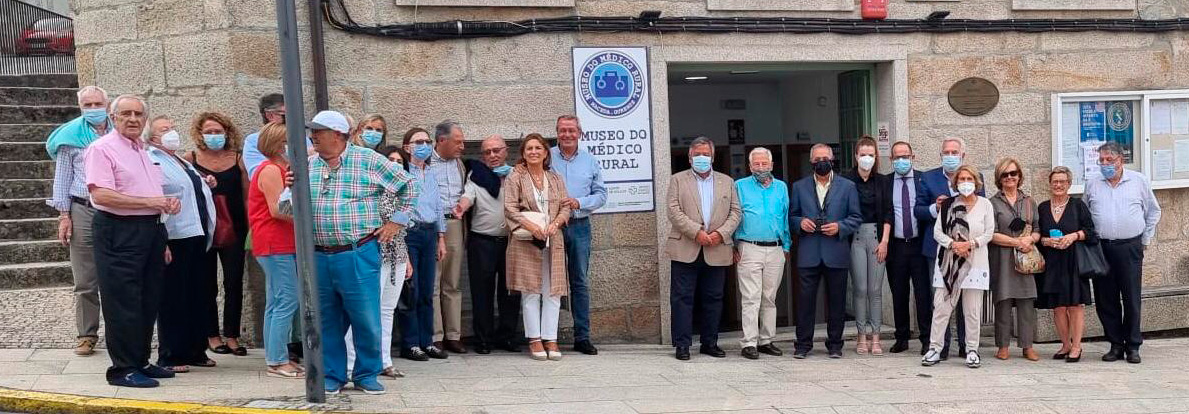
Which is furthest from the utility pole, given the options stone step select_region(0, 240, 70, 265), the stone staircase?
stone step select_region(0, 240, 70, 265)

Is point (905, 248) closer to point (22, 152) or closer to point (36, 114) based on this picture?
point (22, 152)

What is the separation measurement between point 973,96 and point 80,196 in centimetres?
685

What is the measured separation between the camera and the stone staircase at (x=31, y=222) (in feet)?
26.8

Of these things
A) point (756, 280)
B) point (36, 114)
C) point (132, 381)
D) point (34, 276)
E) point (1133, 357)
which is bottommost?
point (1133, 357)

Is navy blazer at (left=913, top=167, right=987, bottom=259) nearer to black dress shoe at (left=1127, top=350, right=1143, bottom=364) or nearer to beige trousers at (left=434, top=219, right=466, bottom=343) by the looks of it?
black dress shoe at (left=1127, top=350, right=1143, bottom=364)

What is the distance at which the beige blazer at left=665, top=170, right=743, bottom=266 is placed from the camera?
841 centimetres

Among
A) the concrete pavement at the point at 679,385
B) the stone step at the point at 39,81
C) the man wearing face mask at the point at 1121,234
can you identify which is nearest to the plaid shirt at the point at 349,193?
the concrete pavement at the point at 679,385

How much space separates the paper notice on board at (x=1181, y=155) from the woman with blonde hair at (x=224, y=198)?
776cm

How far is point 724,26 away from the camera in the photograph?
915cm

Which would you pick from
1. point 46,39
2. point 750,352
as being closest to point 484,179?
point 750,352

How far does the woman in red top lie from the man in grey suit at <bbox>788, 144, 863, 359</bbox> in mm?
3734

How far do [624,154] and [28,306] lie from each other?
4.53 metres

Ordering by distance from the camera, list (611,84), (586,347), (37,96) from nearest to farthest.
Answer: (586,347) → (611,84) → (37,96)

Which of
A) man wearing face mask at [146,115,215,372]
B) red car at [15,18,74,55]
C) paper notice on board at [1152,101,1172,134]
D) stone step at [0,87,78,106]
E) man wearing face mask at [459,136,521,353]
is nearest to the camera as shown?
man wearing face mask at [146,115,215,372]
